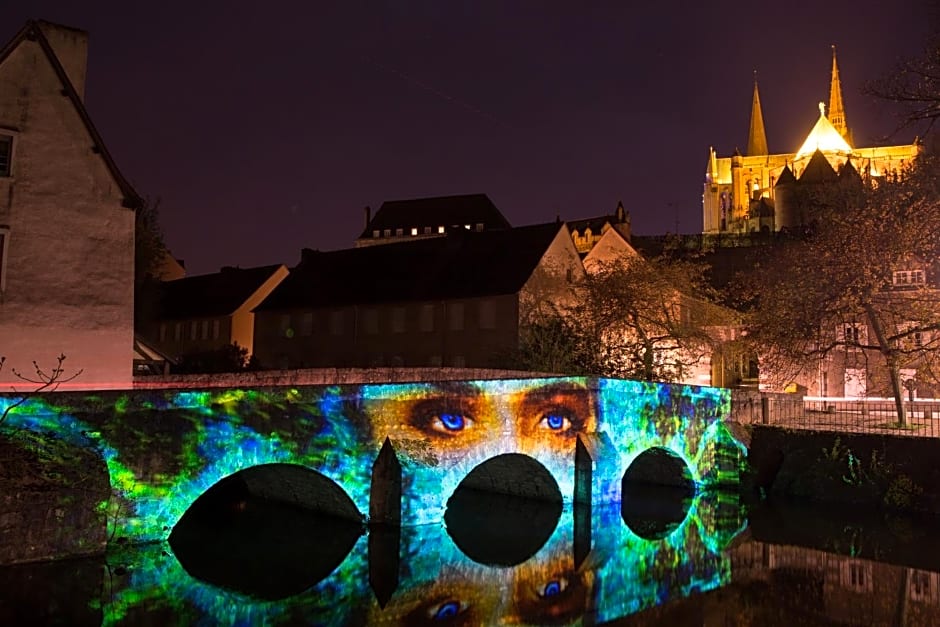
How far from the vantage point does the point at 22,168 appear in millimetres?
19234

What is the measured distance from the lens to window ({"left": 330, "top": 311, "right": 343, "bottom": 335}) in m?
40.2

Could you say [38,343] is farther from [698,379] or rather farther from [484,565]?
[698,379]

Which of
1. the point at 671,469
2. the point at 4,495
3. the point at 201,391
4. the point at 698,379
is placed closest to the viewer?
the point at 4,495

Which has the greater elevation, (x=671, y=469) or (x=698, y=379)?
(x=698, y=379)

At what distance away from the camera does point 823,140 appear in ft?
363

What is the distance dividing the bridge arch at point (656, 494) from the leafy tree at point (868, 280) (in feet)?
17.2

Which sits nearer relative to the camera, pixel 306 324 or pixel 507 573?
pixel 507 573

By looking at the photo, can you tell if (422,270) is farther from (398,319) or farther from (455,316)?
(455,316)

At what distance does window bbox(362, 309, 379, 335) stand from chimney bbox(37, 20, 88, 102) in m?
19.3

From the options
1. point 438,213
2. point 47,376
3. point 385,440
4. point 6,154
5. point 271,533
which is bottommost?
point 271,533

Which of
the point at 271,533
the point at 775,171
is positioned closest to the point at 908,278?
the point at 271,533

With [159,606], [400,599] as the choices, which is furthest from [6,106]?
[400,599]

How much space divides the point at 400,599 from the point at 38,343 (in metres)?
10.7

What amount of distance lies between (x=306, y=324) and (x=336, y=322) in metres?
2.21
